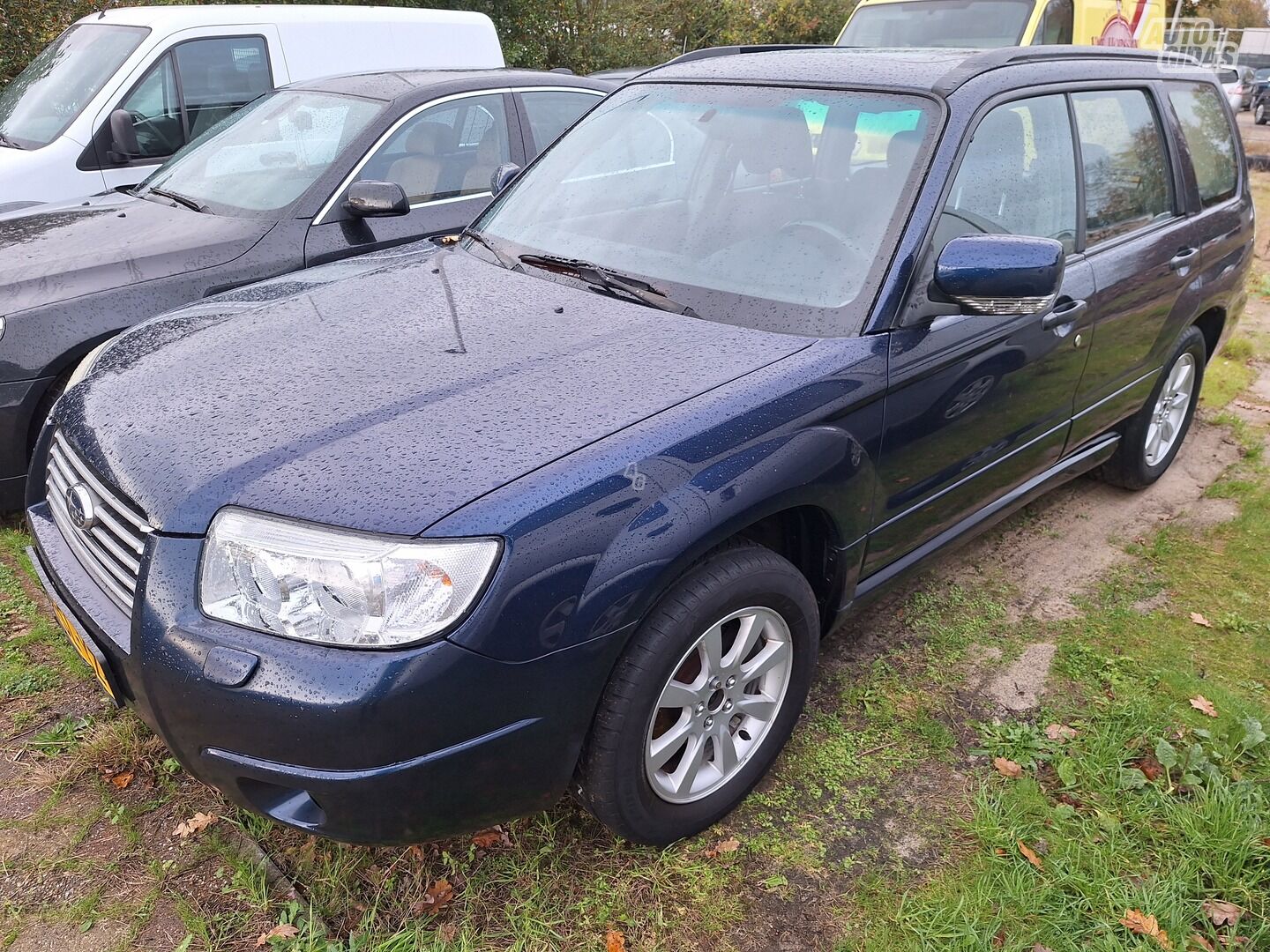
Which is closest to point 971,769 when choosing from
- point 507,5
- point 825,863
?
point 825,863

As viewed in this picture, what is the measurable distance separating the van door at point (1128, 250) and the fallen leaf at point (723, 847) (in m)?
2.04

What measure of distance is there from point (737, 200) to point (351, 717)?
188 centimetres

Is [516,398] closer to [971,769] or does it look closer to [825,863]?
[825,863]

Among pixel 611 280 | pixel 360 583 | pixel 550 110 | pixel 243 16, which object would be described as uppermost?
pixel 243 16

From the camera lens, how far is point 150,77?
5695 millimetres

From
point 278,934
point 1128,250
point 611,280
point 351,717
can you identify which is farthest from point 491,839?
point 1128,250

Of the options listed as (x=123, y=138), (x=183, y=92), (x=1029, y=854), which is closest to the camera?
(x=1029, y=854)

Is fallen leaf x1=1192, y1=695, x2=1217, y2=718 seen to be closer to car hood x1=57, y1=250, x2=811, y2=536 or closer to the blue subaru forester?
the blue subaru forester

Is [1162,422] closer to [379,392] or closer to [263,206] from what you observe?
[379,392]

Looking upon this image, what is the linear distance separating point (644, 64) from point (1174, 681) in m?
16.1

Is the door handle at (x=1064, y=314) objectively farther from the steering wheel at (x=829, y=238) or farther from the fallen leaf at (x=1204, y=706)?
the fallen leaf at (x=1204, y=706)

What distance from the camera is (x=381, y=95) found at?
462 centimetres

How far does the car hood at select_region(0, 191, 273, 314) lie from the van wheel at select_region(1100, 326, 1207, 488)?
393 cm

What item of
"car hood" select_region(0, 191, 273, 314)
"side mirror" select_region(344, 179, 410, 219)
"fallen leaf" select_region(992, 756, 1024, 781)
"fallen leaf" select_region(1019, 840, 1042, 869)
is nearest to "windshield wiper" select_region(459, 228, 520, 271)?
"side mirror" select_region(344, 179, 410, 219)
